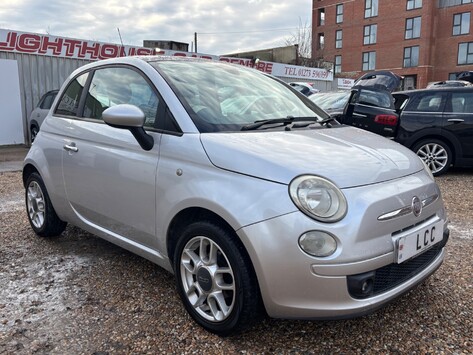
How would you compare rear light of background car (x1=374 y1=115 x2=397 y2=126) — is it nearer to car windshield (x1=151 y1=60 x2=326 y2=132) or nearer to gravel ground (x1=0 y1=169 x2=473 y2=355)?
gravel ground (x1=0 y1=169 x2=473 y2=355)

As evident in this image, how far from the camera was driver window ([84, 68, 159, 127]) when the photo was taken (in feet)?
9.51

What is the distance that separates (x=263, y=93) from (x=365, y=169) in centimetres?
122

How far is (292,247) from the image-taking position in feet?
6.76

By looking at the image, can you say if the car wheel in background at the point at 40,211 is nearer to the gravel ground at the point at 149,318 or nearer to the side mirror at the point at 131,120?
the gravel ground at the point at 149,318

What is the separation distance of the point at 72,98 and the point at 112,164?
1136 millimetres

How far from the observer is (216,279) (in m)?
2.41

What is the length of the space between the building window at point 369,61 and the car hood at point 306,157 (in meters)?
45.1

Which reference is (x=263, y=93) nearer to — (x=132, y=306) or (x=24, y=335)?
(x=132, y=306)

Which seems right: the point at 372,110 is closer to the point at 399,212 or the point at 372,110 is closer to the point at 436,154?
the point at 436,154

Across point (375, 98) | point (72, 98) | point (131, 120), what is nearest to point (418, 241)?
point (131, 120)

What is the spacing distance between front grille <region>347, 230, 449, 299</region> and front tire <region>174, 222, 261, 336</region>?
20.1 inches

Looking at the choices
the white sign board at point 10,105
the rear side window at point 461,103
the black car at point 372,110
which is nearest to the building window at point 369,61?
the black car at point 372,110

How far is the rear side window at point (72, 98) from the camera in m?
3.67

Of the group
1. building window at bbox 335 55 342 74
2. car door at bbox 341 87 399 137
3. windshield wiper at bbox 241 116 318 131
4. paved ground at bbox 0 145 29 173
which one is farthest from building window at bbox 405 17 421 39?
windshield wiper at bbox 241 116 318 131
